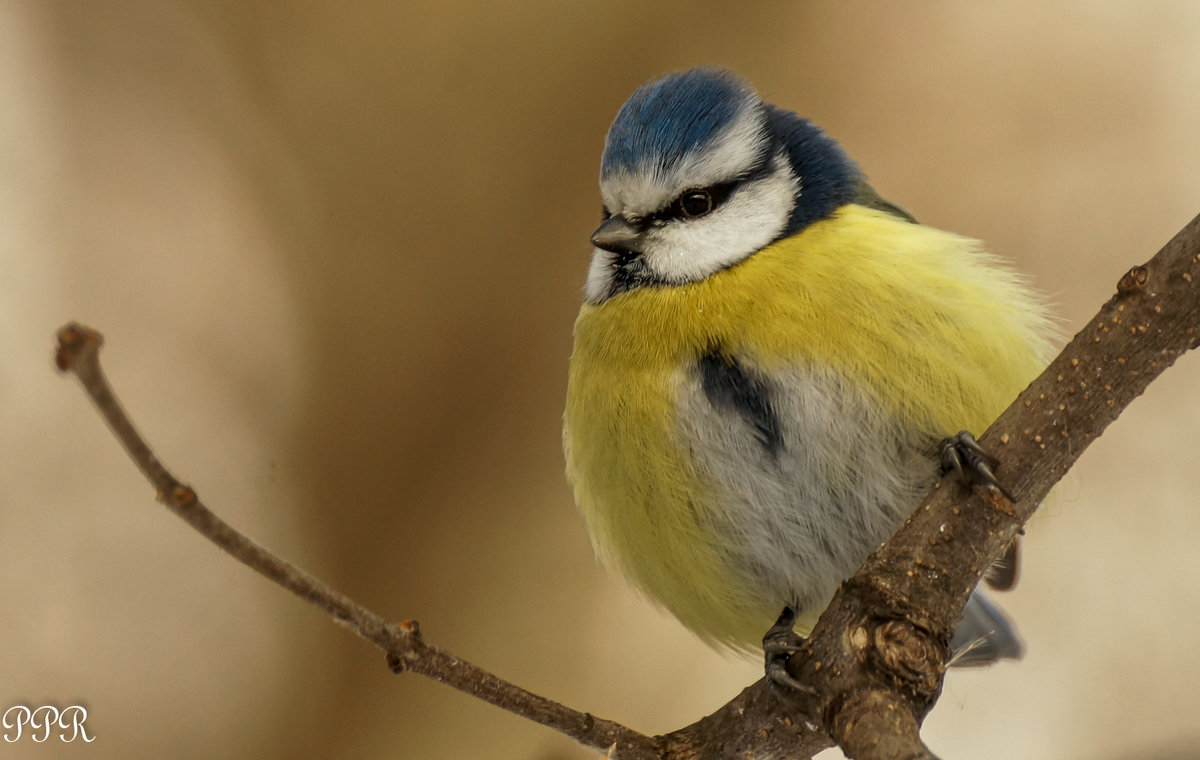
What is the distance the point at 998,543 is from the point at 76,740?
4.76 ft

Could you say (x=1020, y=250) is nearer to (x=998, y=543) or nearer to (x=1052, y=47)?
(x=1052, y=47)

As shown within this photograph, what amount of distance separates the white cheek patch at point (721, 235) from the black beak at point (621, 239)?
0.01 metres

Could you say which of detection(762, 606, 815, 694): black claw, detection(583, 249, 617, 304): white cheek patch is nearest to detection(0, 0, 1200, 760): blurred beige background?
detection(583, 249, 617, 304): white cheek patch

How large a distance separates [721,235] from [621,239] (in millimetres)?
139

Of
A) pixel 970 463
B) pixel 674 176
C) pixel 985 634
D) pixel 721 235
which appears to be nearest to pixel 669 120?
pixel 674 176

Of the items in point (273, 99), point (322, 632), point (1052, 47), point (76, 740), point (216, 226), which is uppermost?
point (1052, 47)

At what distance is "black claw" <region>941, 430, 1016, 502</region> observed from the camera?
1114mm

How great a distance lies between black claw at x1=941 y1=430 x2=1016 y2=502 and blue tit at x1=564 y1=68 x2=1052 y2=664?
8.9 inches

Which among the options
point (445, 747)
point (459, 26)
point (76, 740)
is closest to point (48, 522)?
point (76, 740)

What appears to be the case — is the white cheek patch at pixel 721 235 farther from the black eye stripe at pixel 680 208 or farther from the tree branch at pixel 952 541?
the tree branch at pixel 952 541

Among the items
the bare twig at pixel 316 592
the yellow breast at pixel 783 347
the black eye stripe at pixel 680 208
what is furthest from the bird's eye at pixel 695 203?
the bare twig at pixel 316 592

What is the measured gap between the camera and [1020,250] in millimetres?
2238

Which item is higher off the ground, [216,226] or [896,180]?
[896,180]

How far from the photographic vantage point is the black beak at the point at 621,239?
59.7 inches
